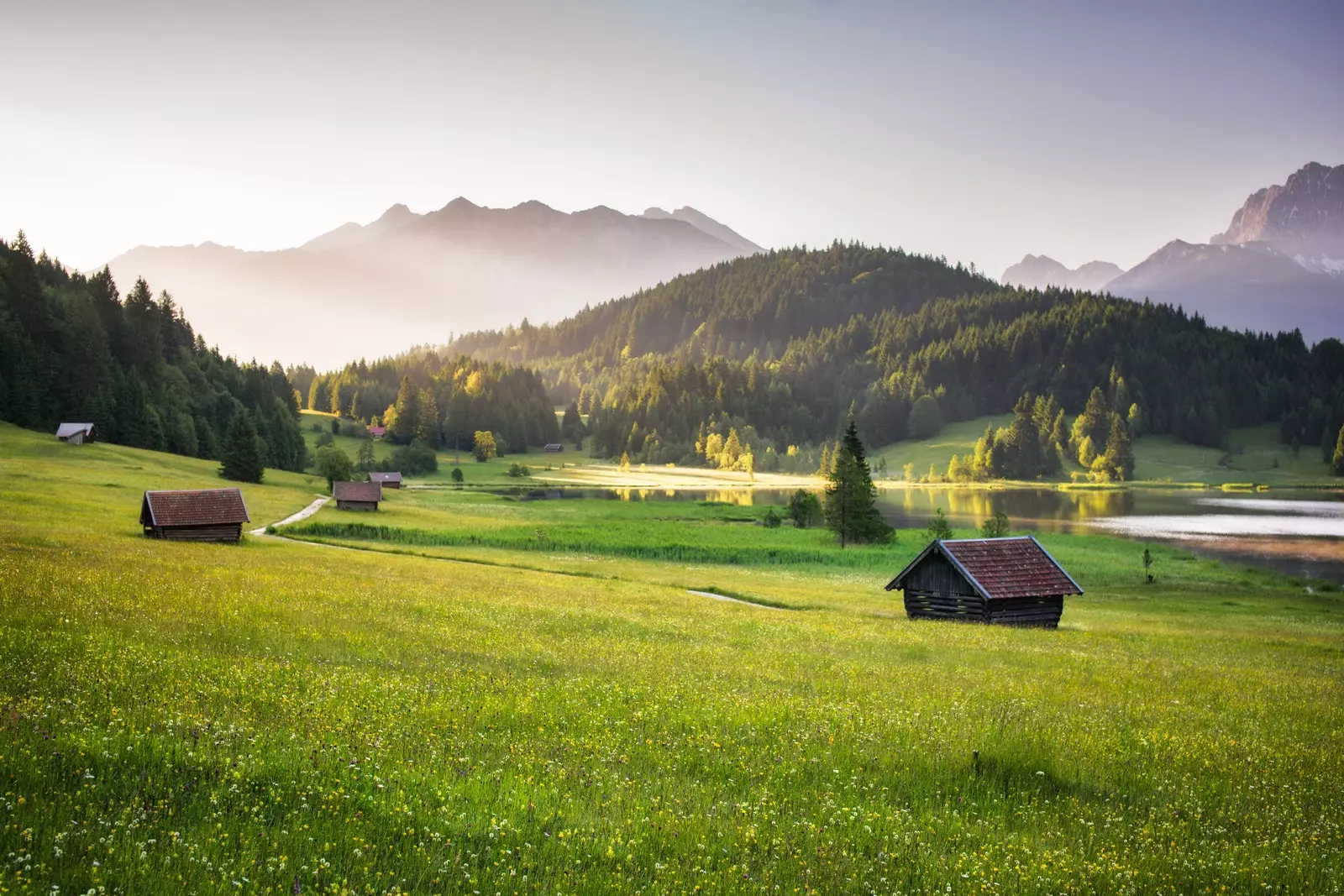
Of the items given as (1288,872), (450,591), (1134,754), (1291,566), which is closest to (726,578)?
(450,591)

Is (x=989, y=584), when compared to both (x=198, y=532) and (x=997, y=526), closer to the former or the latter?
(x=997, y=526)

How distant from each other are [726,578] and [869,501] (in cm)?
3988

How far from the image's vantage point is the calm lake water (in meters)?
94.3

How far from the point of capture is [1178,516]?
138875mm

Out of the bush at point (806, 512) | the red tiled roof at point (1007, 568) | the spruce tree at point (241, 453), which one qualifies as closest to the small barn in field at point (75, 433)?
the spruce tree at point (241, 453)

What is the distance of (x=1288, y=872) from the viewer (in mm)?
9055

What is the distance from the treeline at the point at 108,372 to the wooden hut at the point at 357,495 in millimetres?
28495

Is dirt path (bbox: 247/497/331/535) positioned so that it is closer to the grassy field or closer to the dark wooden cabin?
the grassy field

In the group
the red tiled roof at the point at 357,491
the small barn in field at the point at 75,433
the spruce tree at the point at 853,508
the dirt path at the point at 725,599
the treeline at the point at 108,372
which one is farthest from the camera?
the treeline at the point at 108,372

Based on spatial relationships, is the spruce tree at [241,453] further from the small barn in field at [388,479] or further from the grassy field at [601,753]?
the grassy field at [601,753]

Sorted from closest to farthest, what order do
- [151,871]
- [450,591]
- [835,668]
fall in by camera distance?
[151,871] < [835,668] < [450,591]

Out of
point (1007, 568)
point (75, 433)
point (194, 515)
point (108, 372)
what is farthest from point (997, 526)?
point (108, 372)

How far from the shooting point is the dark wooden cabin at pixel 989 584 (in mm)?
43281

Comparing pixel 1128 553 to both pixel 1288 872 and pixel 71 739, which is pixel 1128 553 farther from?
pixel 71 739
